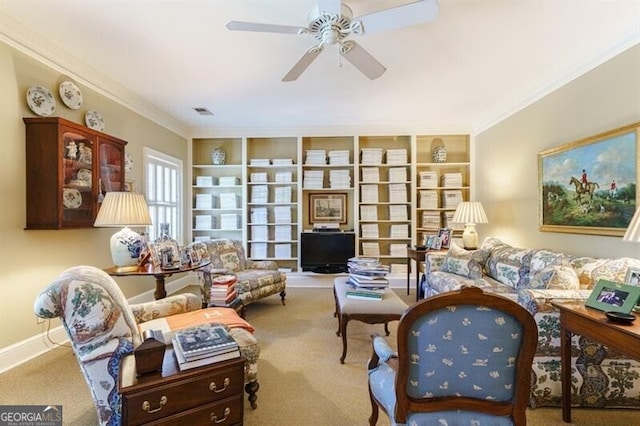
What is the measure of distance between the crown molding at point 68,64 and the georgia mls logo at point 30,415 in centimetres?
255

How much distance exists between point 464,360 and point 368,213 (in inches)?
159

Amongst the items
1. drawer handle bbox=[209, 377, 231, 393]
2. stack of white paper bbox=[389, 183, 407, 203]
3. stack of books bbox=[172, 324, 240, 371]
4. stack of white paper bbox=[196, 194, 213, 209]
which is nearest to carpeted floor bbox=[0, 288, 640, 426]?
drawer handle bbox=[209, 377, 231, 393]

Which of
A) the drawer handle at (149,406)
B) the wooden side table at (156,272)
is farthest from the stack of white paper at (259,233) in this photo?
the drawer handle at (149,406)

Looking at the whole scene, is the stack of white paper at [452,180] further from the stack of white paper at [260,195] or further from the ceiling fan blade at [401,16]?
the ceiling fan blade at [401,16]

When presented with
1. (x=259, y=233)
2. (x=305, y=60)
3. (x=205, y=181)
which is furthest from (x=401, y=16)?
(x=205, y=181)

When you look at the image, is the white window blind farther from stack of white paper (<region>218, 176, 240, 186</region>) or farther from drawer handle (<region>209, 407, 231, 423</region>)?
drawer handle (<region>209, 407, 231, 423</region>)

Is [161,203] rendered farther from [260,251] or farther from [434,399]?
[434,399]

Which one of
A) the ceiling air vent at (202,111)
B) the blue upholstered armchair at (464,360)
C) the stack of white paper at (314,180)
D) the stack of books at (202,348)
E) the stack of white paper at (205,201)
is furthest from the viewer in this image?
the stack of white paper at (205,201)

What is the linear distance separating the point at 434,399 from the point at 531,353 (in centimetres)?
38

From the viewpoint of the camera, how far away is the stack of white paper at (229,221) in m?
5.19

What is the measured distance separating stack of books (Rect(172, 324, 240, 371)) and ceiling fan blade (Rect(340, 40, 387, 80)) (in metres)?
2.00

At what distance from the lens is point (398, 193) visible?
5.01 m

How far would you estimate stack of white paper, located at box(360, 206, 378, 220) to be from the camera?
508cm

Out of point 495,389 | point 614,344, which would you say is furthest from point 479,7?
point 495,389
